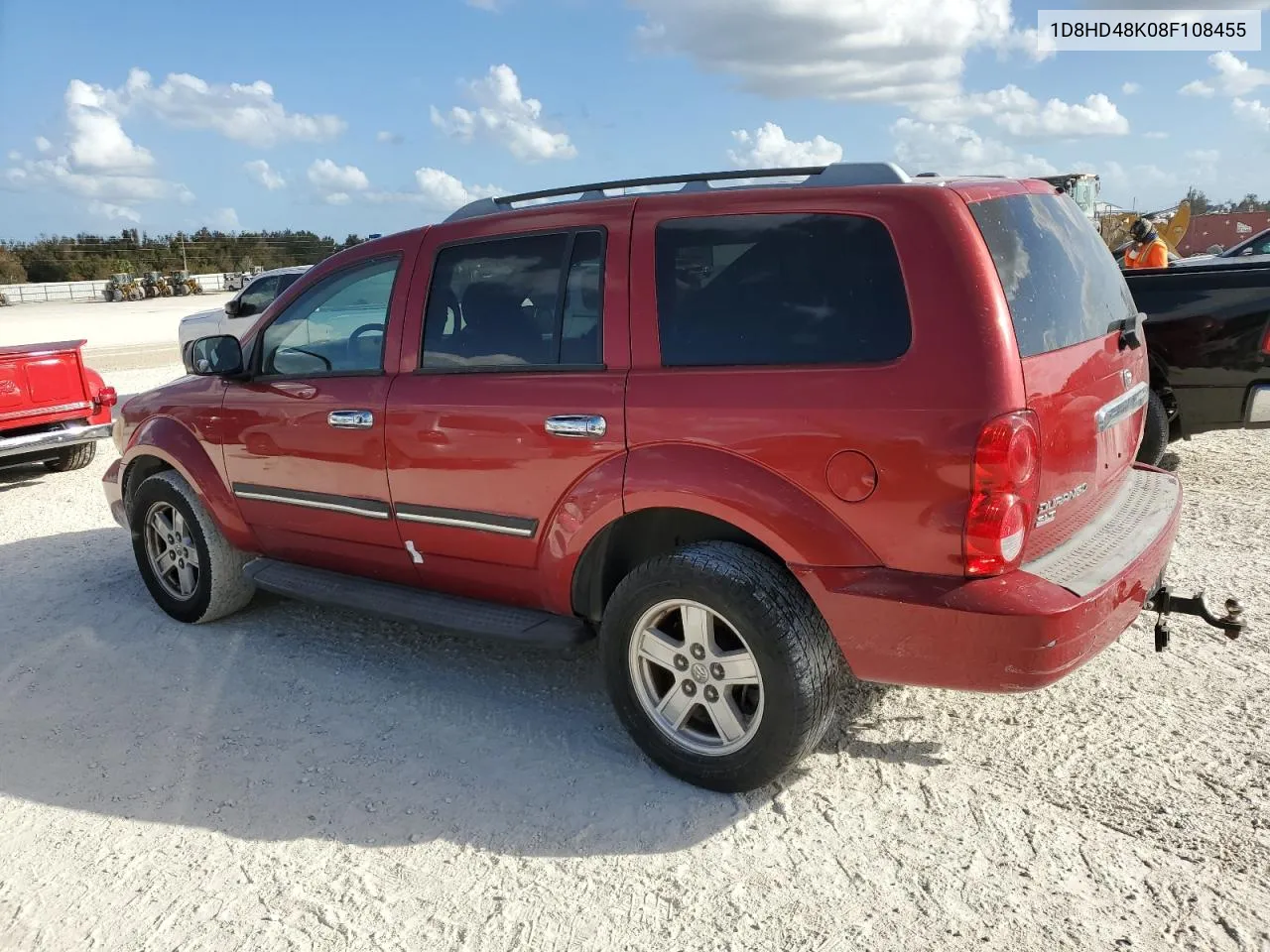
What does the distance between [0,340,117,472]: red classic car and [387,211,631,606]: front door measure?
19.6 ft

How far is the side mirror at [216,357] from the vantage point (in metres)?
4.54

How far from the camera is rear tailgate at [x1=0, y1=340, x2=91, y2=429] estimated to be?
820 centimetres

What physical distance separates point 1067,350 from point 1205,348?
12.6 ft

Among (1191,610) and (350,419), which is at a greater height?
(350,419)

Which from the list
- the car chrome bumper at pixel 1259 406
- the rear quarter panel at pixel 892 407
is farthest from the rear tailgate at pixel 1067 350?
the car chrome bumper at pixel 1259 406

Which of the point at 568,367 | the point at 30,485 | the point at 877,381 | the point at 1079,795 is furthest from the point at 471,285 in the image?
the point at 30,485

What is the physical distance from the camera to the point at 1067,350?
9.92 ft

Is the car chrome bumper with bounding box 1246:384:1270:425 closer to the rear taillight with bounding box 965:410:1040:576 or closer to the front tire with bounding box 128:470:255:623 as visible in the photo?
the rear taillight with bounding box 965:410:1040:576

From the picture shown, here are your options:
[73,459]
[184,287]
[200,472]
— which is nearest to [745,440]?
[200,472]

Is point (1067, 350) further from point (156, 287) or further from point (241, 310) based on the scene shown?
point (156, 287)

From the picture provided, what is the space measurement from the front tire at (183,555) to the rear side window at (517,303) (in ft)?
5.94

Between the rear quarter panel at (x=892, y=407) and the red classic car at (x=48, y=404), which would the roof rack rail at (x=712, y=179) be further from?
the red classic car at (x=48, y=404)

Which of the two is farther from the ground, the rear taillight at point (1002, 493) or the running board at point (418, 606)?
the rear taillight at point (1002, 493)

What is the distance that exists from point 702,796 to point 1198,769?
1.64m
